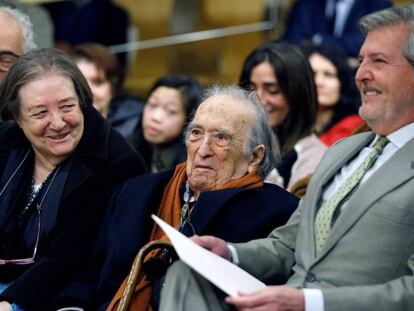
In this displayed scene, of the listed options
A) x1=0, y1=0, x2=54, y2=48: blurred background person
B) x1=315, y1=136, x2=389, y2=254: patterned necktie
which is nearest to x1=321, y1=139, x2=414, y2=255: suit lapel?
x1=315, y1=136, x2=389, y2=254: patterned necktie

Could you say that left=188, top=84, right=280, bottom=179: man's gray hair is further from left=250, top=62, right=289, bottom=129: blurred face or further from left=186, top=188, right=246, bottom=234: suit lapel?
left=250, top=62, right=289, bottom=129: blurred face

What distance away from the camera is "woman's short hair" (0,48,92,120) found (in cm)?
523

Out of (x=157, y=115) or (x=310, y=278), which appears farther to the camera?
(x=157, y=115)

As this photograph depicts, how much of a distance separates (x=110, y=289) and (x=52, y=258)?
0.36 meters

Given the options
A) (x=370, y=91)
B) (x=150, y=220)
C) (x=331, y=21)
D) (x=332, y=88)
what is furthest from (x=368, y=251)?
(x=331, y=21)

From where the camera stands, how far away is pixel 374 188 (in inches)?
166

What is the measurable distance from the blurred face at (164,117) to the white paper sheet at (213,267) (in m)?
2.81

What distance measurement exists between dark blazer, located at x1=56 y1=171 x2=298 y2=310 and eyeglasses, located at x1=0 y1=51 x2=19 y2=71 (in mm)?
1227

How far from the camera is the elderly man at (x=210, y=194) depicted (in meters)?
4.79

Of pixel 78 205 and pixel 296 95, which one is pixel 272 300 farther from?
pixel 296 95

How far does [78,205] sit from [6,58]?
1.16 m

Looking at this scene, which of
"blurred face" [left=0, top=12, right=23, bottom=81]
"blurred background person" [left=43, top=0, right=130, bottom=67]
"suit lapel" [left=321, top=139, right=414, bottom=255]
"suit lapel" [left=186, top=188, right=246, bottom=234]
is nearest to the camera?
"suit lapel" [left=321, top=139, right=414, bottom=255]

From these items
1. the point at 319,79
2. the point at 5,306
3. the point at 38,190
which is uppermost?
the point at 319,79

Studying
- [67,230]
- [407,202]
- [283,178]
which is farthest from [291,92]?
[407,202]
